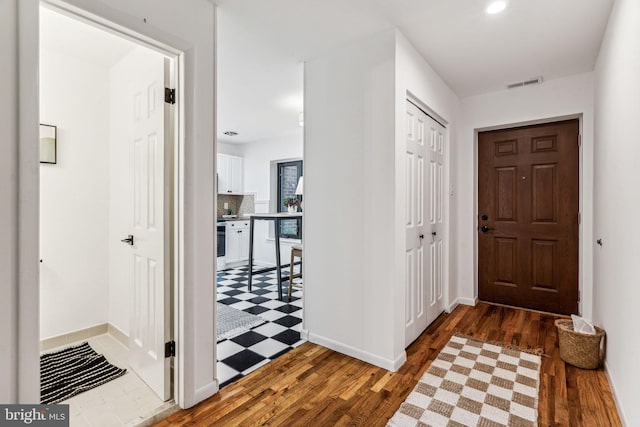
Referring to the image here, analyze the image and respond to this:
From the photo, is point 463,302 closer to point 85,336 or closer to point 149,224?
point 149,224

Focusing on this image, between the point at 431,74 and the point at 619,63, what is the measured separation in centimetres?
130

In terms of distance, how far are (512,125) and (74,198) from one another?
4329 millimetres

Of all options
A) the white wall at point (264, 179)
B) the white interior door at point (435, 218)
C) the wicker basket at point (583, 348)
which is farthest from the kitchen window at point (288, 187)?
the wicker basket at point (583, 348)

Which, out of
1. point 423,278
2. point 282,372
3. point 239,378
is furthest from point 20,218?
point 423,278

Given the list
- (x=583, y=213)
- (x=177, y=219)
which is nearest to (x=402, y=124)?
(x=177, y=219)

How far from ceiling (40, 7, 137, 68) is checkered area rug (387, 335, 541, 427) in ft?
9.93

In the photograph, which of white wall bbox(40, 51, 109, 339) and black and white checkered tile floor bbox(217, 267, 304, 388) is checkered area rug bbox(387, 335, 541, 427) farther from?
white wall bbox(40, 51, 109, 339)

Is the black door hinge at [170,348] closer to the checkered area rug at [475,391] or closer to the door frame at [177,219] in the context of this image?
the door frame at [177,219]

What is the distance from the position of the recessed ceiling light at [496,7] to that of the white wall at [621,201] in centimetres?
59

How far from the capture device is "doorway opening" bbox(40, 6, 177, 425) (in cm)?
187

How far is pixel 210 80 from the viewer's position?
75.2 inches

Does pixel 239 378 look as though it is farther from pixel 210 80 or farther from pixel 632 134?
pixel 632 134

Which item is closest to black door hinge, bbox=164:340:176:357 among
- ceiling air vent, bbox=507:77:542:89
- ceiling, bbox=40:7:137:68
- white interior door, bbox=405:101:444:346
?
white interior door, bbox=405:101:444:346

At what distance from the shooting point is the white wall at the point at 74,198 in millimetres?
2572
